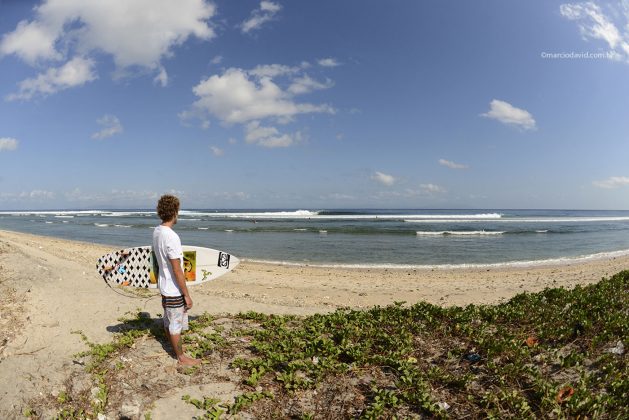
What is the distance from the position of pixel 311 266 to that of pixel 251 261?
279 cm

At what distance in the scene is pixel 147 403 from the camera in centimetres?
380

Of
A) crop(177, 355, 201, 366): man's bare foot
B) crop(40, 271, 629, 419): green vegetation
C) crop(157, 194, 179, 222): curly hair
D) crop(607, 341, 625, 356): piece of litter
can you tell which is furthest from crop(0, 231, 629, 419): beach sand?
crop(607, 341, 625, 356): piece of litter

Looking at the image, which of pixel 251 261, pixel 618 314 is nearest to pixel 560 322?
pixel 618 314

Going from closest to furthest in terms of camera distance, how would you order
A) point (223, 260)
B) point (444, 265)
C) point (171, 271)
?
point (171, 271), point (223, 260), point (444, 265)

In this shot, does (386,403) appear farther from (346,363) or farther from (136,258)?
(136,258)

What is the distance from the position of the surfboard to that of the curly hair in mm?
2149

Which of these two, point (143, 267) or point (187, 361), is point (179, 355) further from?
point (143, 267)

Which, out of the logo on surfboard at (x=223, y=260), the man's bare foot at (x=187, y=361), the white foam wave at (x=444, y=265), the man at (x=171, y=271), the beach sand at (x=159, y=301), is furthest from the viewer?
the white foam wave at (x=444, y=265)

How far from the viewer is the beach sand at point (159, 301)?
4.17 m

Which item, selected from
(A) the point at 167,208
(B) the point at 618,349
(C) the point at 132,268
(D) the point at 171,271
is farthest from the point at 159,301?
(B) the point at 618,349

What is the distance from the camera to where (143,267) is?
6477mm

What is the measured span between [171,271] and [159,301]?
3433mm

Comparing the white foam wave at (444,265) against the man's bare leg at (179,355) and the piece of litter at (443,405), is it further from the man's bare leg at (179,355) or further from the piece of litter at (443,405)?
the piece of litter at (443,405)

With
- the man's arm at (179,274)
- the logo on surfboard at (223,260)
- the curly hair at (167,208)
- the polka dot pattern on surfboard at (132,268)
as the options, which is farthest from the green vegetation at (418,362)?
the curly hair at (167,208)
